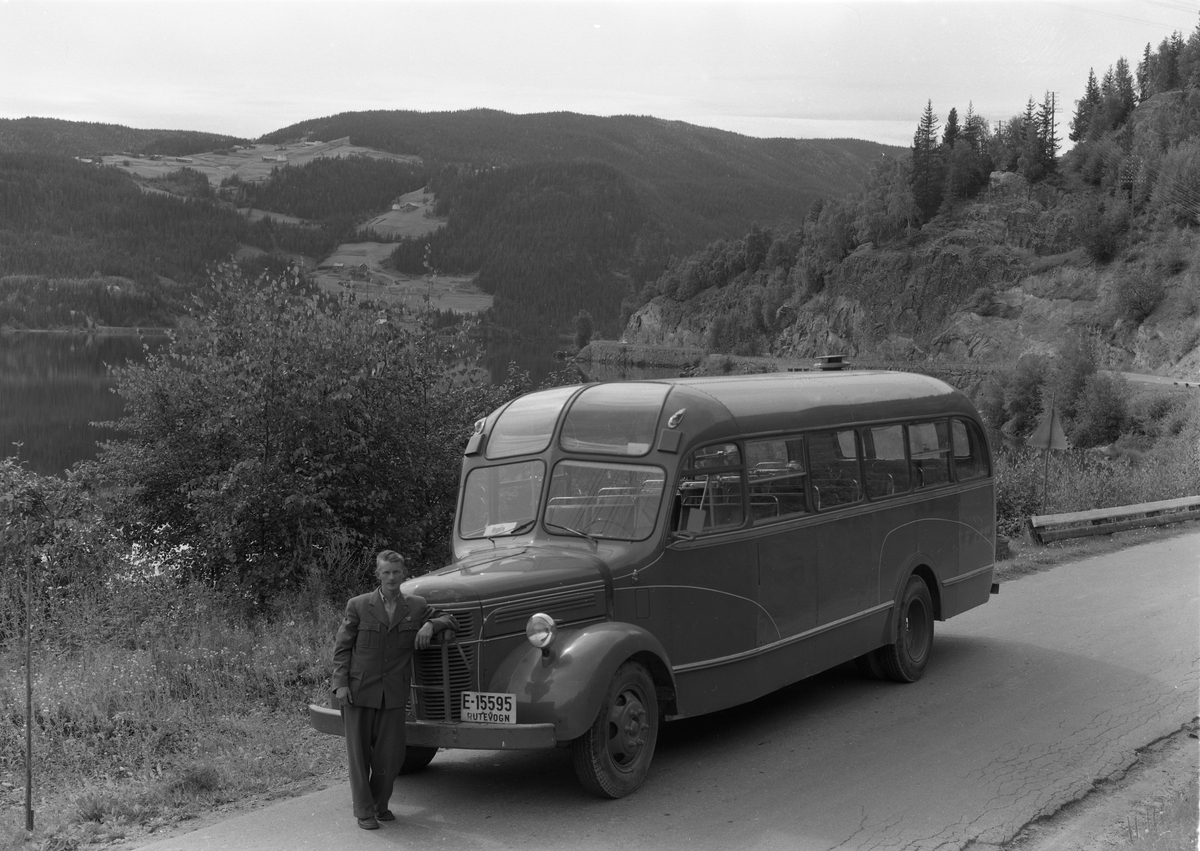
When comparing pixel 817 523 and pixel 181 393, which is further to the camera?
pixel 181 393

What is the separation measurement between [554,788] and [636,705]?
772 mm

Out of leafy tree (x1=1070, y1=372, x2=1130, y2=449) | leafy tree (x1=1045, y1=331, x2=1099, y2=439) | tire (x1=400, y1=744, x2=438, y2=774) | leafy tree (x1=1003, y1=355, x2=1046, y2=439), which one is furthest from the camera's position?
leafy tree (x1=1003, y1=355, x2=1046, y2=439)

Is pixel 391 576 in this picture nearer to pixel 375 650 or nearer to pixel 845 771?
pixel 375 650

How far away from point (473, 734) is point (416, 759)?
1.08 metres

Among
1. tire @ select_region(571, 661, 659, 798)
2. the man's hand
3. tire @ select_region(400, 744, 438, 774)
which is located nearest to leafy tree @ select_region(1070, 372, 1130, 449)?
tire @ select_region(571, 661, 659, 798)

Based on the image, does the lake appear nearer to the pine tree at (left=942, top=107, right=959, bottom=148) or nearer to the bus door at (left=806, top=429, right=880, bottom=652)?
the bus door at (left=806, top=429, right=880, bottom=652)

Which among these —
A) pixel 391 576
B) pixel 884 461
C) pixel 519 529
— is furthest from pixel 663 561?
pixel 884 461

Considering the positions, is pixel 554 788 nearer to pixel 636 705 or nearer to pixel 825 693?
pixel 636 705

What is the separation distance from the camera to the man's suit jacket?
21.9ft

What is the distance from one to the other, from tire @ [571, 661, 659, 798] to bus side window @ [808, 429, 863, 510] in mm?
2668

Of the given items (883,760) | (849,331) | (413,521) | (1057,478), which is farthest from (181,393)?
(849,331)

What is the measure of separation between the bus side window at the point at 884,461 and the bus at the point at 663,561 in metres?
0.02

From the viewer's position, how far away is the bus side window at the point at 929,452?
11023 mm

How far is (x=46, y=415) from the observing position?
214 ft
